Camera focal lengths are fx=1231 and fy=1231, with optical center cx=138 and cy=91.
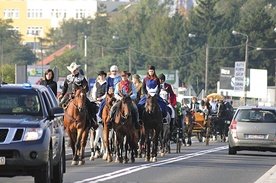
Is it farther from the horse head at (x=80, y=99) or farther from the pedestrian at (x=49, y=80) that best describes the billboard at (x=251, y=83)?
the horse head at (x=80, y=99)

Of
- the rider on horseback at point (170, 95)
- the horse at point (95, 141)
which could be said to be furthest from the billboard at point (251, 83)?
the horse at point (95, 141)

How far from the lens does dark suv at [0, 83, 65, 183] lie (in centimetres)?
1692

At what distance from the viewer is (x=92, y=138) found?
28891 mm

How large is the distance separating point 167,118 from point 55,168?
38.3 ft

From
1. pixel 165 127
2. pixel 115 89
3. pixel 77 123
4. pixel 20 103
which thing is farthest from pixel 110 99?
pixel 20 103

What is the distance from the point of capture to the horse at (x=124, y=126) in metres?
26.7

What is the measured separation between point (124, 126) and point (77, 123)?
135 centimetres

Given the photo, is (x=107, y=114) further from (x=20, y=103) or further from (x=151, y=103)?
(x=20, y=103)

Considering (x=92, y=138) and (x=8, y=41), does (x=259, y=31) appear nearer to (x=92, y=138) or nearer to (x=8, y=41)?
(x=8, y=41)

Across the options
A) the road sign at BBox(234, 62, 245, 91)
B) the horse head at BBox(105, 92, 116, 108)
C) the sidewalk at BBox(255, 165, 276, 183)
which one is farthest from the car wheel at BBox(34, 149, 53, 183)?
the road sign at BBox(234, 62, 245, 91)

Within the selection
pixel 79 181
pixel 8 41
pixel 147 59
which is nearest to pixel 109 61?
pixel 147 59

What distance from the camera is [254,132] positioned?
108 feet

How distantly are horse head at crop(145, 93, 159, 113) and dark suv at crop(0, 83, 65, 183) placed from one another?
909 cm

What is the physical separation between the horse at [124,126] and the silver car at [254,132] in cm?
620
